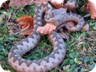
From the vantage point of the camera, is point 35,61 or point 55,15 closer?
point 35,61

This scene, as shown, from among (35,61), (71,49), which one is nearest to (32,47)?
(35,61)

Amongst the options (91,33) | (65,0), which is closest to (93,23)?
(91,33)

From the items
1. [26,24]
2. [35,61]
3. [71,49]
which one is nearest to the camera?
[35,61]

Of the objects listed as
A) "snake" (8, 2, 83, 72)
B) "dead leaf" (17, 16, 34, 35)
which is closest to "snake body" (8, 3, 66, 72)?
"snake" (8, 2, 83, 72)

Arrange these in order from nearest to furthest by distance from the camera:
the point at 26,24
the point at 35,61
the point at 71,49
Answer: the point at 35,61
the point at 71,49
the point at 26,24

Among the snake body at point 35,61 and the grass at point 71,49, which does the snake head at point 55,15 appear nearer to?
the snake body at point 35,61

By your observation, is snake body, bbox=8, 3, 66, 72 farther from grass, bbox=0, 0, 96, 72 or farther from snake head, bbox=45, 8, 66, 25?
snake head, bbox=45, 8, 66, 25

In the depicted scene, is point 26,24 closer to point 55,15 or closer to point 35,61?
point 55,15

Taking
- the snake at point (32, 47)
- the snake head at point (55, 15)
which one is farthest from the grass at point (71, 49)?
the snake head at point (55, 15)
